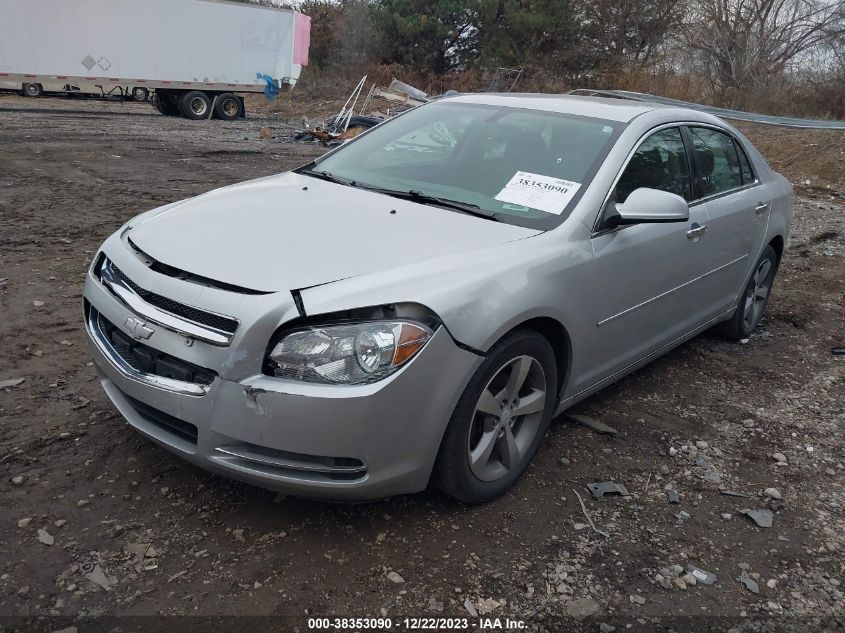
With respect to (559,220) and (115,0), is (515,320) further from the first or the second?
(115,0)

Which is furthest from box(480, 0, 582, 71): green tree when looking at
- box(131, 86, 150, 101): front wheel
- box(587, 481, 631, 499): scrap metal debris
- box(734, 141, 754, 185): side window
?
box(587, 481, 631, 499): scrap metal debris

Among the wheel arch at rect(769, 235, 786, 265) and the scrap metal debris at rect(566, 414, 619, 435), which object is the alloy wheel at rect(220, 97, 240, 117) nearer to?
the wheel arch at rect(769, 235, 786, 265)

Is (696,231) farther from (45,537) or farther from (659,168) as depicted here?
(45,537)

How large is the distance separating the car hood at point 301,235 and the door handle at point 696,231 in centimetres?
130

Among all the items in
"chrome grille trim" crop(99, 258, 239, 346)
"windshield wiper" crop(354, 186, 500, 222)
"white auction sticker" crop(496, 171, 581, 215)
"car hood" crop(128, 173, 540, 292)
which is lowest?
"chrome grille trim" crop(99, 258, 239, 346)

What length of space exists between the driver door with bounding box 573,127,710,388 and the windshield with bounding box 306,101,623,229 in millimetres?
218

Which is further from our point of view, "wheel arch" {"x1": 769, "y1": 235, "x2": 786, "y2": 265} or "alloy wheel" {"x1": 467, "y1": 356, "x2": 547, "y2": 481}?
"wheel arch" {"x1": 769, "y1": 235, "x2": 786, "y2": 265}

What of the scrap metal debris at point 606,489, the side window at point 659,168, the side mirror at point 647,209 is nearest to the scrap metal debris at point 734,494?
the scrap metal debris at point 606,489

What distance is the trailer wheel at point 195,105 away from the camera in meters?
23.4

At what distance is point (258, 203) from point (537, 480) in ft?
6.04

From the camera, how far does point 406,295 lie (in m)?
2.57

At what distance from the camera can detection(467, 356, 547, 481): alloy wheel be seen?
A: 2918 millimetres

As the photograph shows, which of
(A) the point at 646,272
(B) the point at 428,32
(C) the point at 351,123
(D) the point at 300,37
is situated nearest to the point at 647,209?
(A) the point at 646,272

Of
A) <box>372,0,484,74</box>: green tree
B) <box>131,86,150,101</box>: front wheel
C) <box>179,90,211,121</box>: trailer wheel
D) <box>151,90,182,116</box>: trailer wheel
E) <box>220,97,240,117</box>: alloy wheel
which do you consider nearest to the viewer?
<box>131,86,150,101</box>: front wheel
